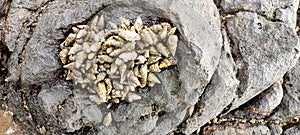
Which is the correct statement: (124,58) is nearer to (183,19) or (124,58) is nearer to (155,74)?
(155,74)

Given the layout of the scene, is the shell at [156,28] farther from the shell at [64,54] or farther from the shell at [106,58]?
the shell at [64,54]

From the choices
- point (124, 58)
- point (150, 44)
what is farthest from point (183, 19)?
point (124, 58)

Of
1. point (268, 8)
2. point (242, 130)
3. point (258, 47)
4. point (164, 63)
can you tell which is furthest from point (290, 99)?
point (164, 63)

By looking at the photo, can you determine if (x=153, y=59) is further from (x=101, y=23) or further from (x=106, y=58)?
(x=101, y=23)

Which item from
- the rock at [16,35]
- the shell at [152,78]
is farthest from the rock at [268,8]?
the rock at [16,35]

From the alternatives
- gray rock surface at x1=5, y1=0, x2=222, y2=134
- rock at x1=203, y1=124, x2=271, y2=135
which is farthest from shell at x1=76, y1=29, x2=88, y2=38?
rock at x1=203, y1=124, x2=271, y2=135

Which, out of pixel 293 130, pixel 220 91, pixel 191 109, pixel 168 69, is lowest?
pixel 293 130

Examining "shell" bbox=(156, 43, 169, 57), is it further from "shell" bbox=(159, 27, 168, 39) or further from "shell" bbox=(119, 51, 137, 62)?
"shell" bbox=(119, 51, 137, 62)
